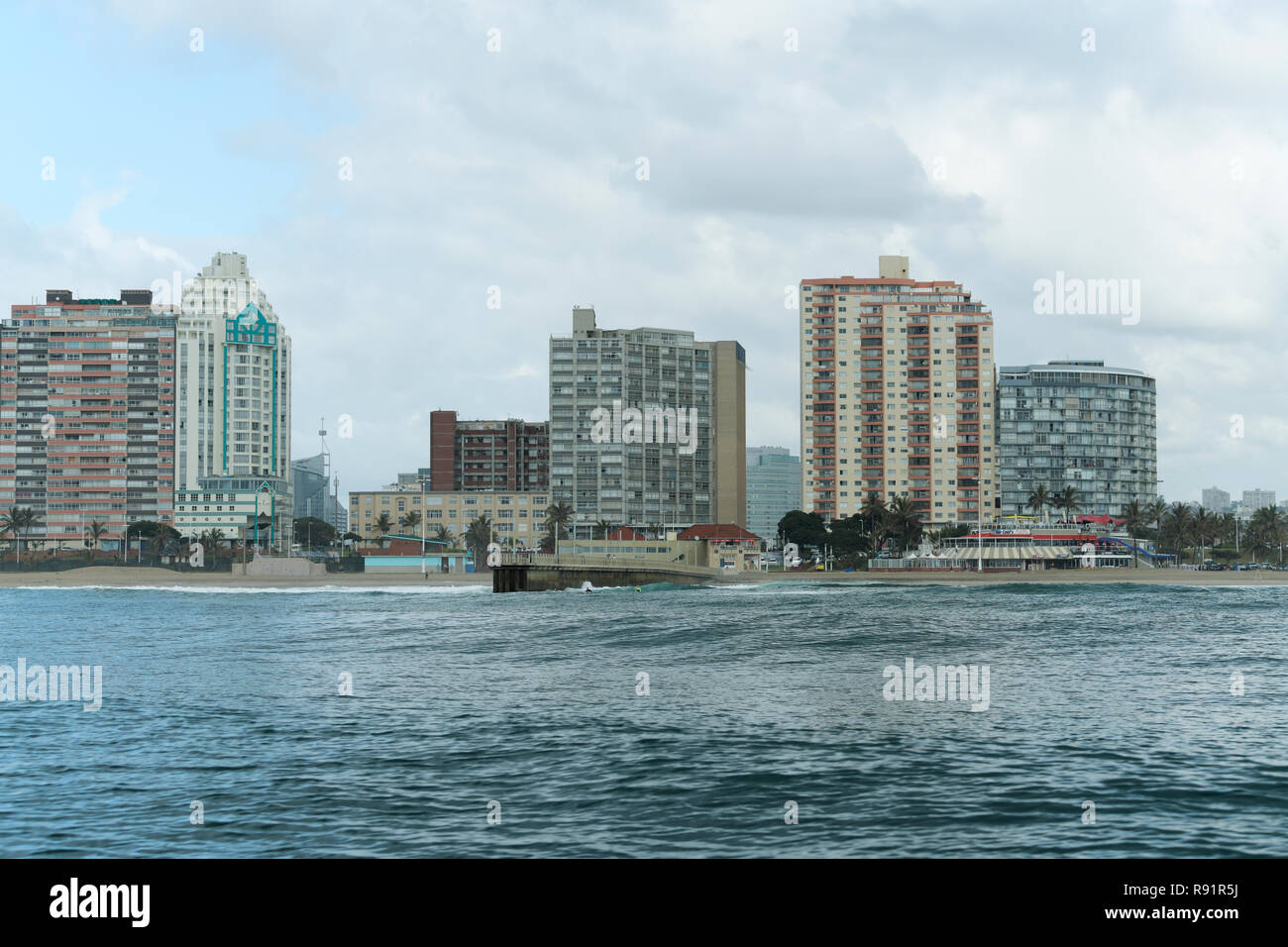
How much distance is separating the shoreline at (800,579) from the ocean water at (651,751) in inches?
4444

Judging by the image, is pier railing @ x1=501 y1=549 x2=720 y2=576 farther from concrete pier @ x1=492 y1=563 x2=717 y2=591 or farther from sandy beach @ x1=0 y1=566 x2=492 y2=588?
sandy beach @ x1=0 y1=566 x2=492 y2=588

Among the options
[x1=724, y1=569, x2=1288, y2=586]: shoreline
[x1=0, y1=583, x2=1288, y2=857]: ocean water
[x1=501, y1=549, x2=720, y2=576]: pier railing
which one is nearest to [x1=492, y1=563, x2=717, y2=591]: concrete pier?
[x1=501, y1=549, x2=720, y2=576]: pier railing

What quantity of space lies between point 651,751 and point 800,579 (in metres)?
160

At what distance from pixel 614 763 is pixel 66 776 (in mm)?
12799

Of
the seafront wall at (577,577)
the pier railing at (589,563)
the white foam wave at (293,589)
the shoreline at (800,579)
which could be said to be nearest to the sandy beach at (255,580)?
the shoreline at (800,579)

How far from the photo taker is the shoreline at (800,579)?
170 metres

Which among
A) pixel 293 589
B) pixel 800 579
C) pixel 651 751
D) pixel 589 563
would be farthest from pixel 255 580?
pixel 651 751

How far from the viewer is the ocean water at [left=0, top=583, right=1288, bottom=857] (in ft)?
64.9

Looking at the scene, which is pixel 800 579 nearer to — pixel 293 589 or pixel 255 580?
pixel 293 589

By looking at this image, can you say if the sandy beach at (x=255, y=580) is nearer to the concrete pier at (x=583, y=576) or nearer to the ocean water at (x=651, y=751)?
the concrete pier at (x=583, y=576)

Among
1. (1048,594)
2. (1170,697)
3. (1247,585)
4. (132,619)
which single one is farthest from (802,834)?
(1247,585)

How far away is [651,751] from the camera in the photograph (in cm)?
2767

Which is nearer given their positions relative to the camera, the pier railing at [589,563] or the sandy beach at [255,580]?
the pier railing at [589,563]
